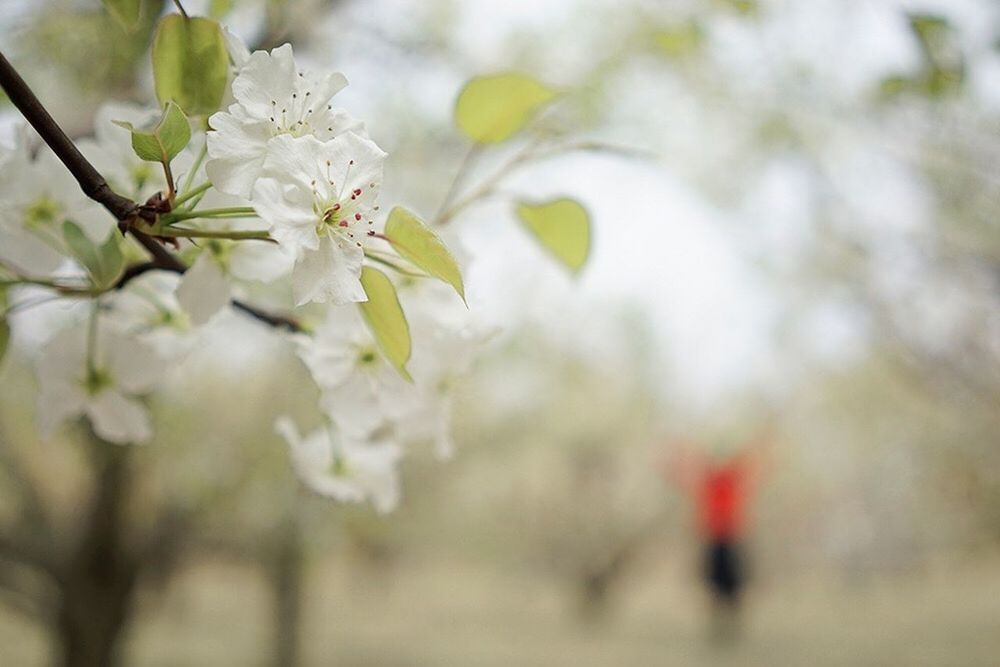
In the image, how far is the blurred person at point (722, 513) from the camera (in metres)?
4.14

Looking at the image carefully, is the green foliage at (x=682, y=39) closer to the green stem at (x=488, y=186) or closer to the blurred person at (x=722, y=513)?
the green stem at (x=488, y=186)

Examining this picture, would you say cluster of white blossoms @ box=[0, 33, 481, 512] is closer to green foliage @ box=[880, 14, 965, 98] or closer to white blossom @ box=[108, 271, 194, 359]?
white blossom @ box=[108, 271, 194, 359]

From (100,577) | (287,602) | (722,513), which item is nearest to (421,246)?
(100,577)

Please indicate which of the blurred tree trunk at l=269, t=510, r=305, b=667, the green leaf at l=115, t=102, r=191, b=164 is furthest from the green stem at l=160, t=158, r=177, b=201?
the blurred tree trunk at l=269, t=510, r=305, b=667

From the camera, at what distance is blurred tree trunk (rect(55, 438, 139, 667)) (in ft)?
5.62

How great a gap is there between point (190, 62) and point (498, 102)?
0.08 m

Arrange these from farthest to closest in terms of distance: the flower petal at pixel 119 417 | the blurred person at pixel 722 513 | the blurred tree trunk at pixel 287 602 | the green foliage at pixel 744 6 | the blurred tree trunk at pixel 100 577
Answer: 1. the blurred person at pixel 722 513
2. the blurred tree trunk at pixel 287 602
3. the blurred tree trunk at pixel 100 577
4. the green foliage at pixel 744 6
5. the flower petal at pixel 119 417

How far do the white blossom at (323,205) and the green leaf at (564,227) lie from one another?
0.08 m

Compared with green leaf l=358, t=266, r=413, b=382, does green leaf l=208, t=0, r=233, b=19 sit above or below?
above

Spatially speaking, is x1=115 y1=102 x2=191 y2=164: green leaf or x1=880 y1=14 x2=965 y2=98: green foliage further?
x1=880 y1=14 x2=965 y2=98: green foliage

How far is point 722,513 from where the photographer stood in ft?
13.5

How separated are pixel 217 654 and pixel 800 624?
262 centimetres

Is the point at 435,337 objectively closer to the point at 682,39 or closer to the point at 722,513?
the point at 682,39

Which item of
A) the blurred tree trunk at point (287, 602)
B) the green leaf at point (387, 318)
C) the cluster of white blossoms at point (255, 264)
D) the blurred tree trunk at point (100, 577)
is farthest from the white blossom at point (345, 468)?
the blurred tree trunk at point (287, 602)
